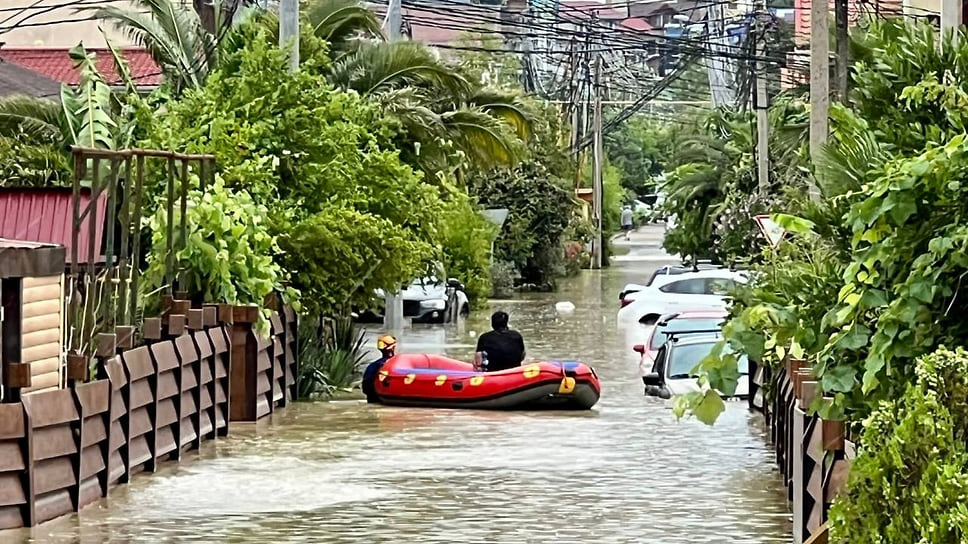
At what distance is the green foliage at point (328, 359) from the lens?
88.3 ft

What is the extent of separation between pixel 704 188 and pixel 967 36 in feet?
152

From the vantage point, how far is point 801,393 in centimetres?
1141

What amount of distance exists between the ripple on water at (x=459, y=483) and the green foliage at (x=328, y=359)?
3.77ft

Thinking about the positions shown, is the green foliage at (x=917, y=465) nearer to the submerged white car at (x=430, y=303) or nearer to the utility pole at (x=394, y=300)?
the utility pole at (x=394, y=300)

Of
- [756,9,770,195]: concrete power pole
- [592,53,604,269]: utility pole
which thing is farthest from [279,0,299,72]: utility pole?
[592,53,604,269]: utility pole

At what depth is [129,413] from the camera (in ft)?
55.3

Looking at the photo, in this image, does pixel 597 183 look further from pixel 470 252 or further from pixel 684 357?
pixel 684 357

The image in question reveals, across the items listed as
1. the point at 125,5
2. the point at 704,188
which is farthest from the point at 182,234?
the point at 704,188

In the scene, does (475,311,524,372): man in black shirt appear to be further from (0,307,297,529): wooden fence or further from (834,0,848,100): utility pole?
(834,0,848,100): utility pole

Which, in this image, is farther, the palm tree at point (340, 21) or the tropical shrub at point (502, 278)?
the tropical shrub at point (502, 278)

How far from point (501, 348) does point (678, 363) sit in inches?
103

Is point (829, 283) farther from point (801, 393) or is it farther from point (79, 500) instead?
point (79, 500)

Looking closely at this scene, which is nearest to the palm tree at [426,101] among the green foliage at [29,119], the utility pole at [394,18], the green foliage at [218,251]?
the utility pole at [394,18]

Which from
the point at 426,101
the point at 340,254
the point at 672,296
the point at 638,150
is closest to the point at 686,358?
the point at 340,254
